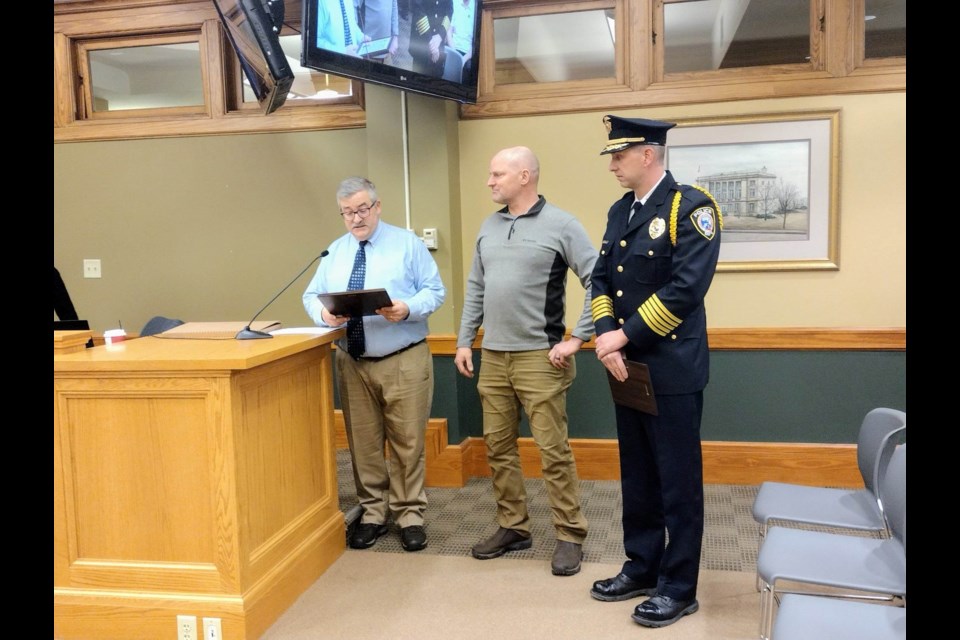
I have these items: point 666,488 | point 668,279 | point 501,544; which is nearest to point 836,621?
point 666,488

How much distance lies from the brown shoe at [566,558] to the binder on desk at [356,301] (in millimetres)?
1183

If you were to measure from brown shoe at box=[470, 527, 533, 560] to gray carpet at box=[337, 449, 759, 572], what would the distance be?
0.04 meters

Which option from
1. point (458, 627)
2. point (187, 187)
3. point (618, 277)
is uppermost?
point (187, 187)

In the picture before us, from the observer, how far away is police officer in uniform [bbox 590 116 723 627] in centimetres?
245

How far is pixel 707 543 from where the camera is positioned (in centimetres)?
328

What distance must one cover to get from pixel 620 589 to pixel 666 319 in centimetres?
102

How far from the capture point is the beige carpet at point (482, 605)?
8.37 feet

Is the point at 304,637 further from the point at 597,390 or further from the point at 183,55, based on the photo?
the point at 183,55

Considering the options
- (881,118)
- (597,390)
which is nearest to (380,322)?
(597,390)

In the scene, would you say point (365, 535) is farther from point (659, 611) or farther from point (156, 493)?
point (659, 611)

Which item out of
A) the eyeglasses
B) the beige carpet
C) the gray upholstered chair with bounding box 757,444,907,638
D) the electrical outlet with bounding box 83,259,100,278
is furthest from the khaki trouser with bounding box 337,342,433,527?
the electrical outlet with bounding box 83,259,100,278

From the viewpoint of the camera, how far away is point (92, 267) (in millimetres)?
4828

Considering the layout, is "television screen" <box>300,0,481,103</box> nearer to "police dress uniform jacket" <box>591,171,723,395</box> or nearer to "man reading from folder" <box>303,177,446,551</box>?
"man reading from folder" <box>303,177,446,551</box>

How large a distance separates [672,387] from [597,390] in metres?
1.78
